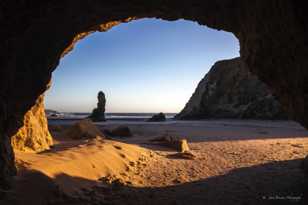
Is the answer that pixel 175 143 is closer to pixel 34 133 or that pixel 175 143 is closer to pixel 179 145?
pixel 179 145

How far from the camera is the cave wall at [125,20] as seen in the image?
14.4ft

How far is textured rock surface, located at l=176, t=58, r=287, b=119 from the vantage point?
132 ft

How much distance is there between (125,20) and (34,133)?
174 inches

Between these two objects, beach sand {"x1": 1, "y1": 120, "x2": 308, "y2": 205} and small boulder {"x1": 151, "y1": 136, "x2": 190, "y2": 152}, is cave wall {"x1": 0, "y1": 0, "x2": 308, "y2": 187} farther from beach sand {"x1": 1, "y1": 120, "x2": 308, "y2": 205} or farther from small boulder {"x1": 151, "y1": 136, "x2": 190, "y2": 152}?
small boulder {"x1": 151, "y1": 136, "x2": 190, "y2": 152}

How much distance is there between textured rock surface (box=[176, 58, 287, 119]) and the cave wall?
1351 inches

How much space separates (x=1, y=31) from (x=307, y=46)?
452cm

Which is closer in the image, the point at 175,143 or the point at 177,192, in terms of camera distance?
the point at 177,192

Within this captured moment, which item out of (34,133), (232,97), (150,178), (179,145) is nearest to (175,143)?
(179,145)

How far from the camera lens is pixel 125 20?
7793 mm

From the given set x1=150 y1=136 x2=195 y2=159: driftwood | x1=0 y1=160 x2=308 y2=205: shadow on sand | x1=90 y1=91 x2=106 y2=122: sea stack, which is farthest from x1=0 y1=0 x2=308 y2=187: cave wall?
x1=90 y1=91 x2=106 y2=122: sea stack

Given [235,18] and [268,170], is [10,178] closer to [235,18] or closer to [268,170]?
→ [235,18]

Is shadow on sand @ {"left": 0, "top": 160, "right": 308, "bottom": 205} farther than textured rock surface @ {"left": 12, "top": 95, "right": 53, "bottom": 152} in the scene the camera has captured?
No

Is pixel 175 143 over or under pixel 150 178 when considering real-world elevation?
over

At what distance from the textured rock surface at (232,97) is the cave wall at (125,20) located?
34306 millimetres
